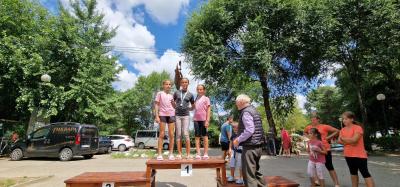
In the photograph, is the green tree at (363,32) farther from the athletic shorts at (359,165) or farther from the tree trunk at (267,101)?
the athletic shorts at (359,165)

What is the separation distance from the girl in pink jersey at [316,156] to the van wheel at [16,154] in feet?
52.8

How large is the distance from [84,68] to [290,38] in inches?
542

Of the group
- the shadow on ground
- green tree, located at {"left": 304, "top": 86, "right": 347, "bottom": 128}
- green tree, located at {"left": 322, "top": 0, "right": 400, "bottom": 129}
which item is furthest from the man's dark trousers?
green tree, located at {"left": 304, "top": 86, "right": 347, "bottom": 128}

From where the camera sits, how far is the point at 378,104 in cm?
3456

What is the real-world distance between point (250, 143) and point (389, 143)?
24.4 m

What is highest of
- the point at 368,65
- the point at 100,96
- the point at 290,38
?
the point at 290,38

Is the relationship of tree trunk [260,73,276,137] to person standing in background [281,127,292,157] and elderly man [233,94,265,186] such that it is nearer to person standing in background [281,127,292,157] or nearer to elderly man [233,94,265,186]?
person standing in background [281,127,292,157]

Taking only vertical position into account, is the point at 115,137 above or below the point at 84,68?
below

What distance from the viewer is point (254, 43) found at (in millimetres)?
23312

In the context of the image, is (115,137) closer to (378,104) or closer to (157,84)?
(378,104)

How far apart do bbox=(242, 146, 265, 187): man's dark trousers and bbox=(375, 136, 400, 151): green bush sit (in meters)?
24.1

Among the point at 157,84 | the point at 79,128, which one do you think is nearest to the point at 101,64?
the point at 79,128

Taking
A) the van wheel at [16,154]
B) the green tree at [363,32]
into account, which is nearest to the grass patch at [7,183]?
the van wheel at [16,154]

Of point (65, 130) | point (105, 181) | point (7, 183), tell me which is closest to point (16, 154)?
point (65, 130)
